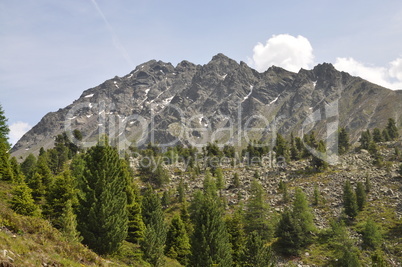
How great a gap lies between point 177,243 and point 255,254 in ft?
57.6

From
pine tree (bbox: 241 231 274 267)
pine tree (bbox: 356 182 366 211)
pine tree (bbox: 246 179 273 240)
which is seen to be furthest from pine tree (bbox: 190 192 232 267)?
pine tree (bbox: 356 182 366 211)

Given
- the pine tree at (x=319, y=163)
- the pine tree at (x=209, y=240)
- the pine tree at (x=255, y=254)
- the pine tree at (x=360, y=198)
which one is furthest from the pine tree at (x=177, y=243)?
the pine tree at (x=319, y=163)

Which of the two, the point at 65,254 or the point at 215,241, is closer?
the point at 65,254

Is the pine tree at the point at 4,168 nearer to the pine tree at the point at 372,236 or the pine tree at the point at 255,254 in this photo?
the pine tree at the point at 255,254

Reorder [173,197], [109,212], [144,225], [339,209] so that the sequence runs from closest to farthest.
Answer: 1. [109,212]
2. [144,225]
3. [339,209]
4. [173,197]

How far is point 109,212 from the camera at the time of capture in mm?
30156

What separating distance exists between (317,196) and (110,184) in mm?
63650

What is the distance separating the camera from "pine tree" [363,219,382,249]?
180 ft

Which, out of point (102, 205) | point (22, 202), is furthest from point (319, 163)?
point (22, 202)

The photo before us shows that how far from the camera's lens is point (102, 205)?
29922 millimetres

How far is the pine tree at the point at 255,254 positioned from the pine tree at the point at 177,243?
1437cm

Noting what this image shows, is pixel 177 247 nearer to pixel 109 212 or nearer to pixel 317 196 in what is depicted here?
pixel 109 212

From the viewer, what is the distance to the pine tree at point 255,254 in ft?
110

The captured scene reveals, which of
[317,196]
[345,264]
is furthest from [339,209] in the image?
Result: [345,264]
